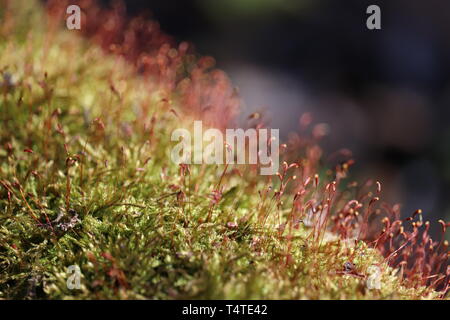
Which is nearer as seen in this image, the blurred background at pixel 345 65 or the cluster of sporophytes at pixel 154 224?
the cluster of sporophytes at pixel 154 224

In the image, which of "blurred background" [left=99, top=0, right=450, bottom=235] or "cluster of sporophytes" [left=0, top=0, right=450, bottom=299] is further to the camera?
"blurred background" [left=99, top=0, right=450, bottom=235]

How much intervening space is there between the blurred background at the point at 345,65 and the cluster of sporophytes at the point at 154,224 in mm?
5730

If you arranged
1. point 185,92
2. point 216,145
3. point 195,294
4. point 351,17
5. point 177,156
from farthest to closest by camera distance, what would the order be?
Answer: point 351,17, point 185,92, point 216,145, point 177,156, point 195,294

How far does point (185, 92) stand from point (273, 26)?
7.44m

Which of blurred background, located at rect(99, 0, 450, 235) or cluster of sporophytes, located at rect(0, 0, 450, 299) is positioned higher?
blurred background, located at rect(99, 0, 450, 235)

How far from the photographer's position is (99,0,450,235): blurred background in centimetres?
926

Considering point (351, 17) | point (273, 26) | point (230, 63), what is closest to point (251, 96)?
point (230, 63)

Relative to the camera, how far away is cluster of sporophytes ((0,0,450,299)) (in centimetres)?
225

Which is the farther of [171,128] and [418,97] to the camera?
[418,97]

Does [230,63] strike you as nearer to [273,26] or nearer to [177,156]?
[273,26]

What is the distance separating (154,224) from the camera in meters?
2.59

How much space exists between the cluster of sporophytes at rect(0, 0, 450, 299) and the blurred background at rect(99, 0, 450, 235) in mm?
5730

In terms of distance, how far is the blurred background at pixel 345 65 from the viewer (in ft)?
30.4

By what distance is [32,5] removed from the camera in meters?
5.17
